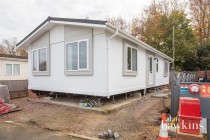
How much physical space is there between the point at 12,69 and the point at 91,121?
1271cm

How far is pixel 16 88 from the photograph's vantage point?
12016 mm

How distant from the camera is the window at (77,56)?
26.3 ft

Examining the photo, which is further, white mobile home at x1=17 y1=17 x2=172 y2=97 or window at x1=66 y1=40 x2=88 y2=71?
window at x1=66 y1=40 x2=88 y2=71

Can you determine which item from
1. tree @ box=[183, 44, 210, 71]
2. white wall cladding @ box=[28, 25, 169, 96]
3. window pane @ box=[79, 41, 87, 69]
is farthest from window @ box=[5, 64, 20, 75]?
tree @ box=[183, 44, 210, 71]

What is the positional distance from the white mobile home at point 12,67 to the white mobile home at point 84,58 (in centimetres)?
491

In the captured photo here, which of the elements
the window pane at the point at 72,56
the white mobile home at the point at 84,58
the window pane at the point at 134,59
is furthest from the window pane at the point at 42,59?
the window pane at the point at 134,59

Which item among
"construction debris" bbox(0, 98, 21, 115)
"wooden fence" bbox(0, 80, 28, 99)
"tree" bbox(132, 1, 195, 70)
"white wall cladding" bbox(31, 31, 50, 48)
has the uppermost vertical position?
"tree" bbox(132, 1, 195, 70)

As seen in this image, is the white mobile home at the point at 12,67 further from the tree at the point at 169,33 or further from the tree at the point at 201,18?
the tree at the point at 201,18

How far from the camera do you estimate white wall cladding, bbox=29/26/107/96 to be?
296 inches

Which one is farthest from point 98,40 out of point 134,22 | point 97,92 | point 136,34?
point 134,22

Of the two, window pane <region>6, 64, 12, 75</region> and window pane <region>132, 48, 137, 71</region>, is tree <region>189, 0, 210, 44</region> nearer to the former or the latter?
window pane <region>132, 48, 137, 71</region>

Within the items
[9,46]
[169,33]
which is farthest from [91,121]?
[9,46]

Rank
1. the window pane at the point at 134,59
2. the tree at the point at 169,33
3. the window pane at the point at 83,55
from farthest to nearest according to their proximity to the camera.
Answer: the tree at the point at 169,33, the window pane at the point at 134,59, the window pane at the point at 83,55

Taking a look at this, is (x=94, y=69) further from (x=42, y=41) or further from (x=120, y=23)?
(x=120, y=23)
